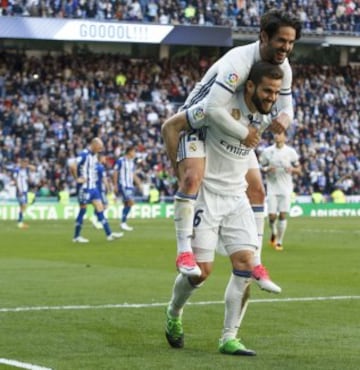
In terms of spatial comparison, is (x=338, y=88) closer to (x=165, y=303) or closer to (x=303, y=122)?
(x=303, y=122)

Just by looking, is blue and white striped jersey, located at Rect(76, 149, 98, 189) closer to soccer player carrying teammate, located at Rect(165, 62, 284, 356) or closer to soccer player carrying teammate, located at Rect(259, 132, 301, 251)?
soccer player carrying teammate, located at Rect(259, 132, 301, 251)

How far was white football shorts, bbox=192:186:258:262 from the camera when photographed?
9.27m

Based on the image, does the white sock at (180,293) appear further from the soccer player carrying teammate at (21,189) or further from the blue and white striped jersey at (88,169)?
the soccer player carrying teammate at (21,189)

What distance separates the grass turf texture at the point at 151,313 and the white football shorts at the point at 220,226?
0.88 m

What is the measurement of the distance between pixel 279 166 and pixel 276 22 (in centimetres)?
1570

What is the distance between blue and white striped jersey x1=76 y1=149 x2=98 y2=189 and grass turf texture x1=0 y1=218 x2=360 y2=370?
14.3 feet

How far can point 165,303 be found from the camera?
12.8m

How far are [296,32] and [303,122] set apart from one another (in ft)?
141

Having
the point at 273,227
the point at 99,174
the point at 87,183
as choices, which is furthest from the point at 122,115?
the point at 273,227

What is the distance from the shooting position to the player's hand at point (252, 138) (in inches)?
360

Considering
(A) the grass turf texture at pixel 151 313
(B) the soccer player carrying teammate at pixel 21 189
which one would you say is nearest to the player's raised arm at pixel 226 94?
(A) the grass turf texture at pixel 151 313

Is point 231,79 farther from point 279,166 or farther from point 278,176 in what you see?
point 278,176

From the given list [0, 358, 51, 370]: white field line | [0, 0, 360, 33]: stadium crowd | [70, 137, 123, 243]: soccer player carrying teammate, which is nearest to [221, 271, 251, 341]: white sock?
[0, 358, 51, 370]: white field line

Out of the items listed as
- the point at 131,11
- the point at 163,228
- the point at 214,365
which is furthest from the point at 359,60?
the point at 214,365
